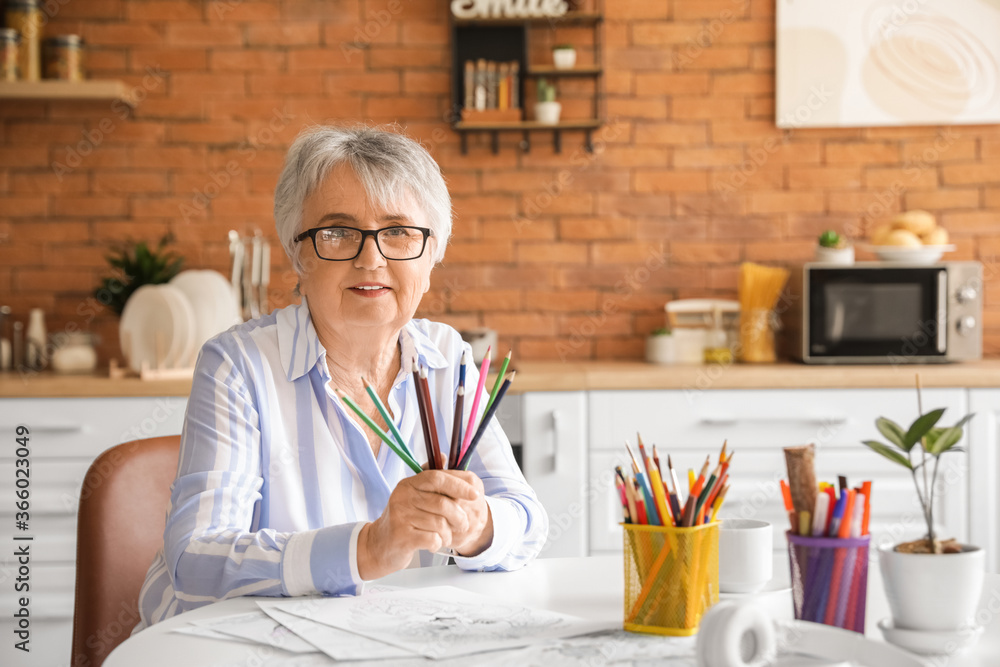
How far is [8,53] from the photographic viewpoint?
3057 mm

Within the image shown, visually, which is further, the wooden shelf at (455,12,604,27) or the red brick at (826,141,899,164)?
the red brick at (826,141,899,164)

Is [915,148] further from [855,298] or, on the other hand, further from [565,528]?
[565,528]

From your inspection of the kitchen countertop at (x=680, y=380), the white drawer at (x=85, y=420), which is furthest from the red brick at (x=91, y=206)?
the white drawer at (x=85, y=420)

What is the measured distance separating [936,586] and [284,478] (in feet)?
2.85

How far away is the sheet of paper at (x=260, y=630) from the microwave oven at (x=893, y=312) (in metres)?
2.23

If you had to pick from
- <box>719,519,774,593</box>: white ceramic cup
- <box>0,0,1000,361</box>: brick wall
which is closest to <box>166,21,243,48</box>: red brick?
<box>0,0,1000,361</box>: brick wall

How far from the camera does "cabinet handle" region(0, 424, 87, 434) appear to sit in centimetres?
265

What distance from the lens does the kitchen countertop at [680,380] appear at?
2.67 m

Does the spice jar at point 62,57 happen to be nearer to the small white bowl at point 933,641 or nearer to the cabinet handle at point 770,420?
the cabinet handle at point 770,420

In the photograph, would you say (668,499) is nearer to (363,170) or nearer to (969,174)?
(363,170)

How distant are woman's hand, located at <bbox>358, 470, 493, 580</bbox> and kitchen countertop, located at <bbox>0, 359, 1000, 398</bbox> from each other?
161 cm

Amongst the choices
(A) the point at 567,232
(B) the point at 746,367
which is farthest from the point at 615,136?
(B) the point at 746,367

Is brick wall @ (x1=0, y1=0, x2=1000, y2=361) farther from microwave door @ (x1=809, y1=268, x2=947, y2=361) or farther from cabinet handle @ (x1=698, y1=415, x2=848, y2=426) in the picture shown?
cabinet handle @ (x1=698, y1=415, x2=848, y2=426)

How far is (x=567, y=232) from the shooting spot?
130 inches
